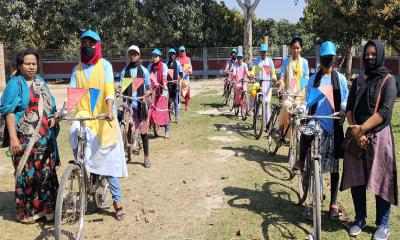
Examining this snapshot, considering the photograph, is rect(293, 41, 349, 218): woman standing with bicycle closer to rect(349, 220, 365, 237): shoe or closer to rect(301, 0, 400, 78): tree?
rect(349, 220, 365, 237): shoe

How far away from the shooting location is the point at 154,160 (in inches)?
297

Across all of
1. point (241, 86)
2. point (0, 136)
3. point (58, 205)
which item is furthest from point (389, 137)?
point (241, 86)

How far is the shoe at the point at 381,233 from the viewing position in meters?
4.20

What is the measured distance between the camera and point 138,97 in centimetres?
685

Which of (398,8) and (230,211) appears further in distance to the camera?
(398,8)

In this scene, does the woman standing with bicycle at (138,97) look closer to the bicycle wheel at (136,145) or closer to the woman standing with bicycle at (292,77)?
the bicycle wheel at (136,145)

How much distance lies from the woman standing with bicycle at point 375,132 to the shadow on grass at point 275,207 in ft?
1.93

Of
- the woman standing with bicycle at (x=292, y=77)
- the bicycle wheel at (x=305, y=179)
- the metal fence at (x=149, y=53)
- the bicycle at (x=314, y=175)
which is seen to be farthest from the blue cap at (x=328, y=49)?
the metal fence at (x=149, y=53)

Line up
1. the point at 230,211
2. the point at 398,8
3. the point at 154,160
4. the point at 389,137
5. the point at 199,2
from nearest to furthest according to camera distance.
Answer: the point at 389,137 < the point at 230,211 < the point at 154,160 < the point at 398,8 < the point at 199,2

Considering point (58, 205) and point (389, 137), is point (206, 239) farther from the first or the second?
point (389, 137)

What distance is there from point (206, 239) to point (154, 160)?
3327 millimetres

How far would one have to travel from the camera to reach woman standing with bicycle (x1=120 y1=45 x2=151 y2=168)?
695 centimetres

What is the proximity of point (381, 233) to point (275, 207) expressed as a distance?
51.5 inches

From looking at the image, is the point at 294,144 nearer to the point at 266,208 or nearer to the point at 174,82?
the point at 266,208
